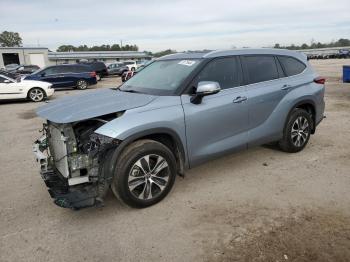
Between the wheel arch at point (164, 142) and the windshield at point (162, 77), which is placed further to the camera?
the windshield at point (162, 77)

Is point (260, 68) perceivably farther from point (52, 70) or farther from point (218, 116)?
point (52, 70)

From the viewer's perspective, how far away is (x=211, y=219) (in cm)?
377

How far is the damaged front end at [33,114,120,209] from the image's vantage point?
142 inches

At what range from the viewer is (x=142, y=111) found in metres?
3.89

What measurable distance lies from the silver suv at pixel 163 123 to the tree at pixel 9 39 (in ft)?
401

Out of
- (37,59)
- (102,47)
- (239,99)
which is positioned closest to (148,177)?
(239,99)

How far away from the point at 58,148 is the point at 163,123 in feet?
4.19

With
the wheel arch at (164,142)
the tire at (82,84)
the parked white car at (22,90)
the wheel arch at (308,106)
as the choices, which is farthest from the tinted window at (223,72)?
the tire at (82,84)

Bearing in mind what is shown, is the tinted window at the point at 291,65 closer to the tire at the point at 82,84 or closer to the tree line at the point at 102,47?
the tire at the point at 82,84

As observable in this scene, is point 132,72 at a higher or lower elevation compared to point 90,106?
higher

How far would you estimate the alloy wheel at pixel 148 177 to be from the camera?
12.6ft

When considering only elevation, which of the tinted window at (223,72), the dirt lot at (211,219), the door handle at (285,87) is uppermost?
the tinted window at (223,72)

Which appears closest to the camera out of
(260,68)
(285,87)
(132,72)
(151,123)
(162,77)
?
(151,123)

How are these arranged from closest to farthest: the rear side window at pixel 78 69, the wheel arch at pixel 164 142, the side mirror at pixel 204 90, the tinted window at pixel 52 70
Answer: the wheel arch at pixel 164 142 < the side mirror at pixel 204 90 < the tinted window at pixel 52 70 < the rear side window at pixel 78 69
